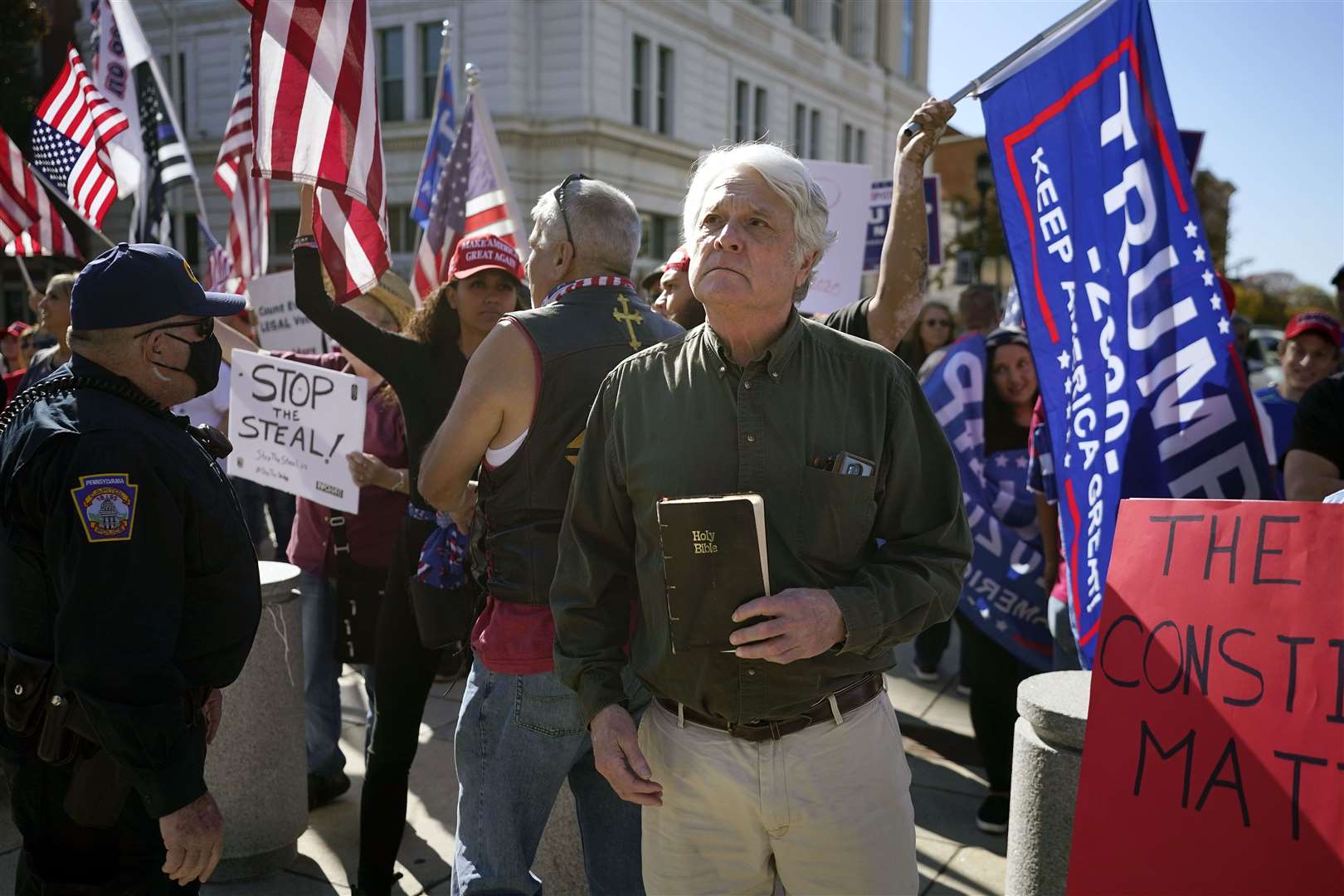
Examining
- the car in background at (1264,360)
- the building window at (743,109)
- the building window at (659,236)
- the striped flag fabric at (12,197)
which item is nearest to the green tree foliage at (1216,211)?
the car in background at (1264,360)

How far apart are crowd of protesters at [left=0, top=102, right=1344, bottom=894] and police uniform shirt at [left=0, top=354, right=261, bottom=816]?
565 mm

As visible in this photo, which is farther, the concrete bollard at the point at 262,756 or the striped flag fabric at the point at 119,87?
the striped flag fabric at the point at 119,87

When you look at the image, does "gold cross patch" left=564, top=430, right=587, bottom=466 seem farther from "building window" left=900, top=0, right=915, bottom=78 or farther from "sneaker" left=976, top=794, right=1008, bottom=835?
"building window" left=900, top=0, right=915, bottom=78

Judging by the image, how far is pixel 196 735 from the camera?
235cm

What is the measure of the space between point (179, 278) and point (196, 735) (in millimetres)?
988

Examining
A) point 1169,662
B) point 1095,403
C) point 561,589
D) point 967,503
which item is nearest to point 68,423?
point 561,589

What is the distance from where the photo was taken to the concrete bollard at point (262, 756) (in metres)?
3.84

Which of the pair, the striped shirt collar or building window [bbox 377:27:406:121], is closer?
the striped shirt collar

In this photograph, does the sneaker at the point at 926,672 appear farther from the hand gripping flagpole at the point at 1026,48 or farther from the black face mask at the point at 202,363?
the black face mask at the point at 202,363

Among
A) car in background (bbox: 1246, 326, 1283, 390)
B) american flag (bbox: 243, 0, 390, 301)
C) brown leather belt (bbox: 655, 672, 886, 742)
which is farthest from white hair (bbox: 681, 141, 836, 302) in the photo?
car in background (bbox: 1246, 326, 1283, 390)

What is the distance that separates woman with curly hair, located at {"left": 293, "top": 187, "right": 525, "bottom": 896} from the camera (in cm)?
338

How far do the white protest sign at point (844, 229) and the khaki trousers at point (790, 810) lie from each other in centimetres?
475

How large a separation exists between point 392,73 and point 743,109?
1151 cm

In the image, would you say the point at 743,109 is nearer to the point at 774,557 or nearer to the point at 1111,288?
the point at 1111,288
